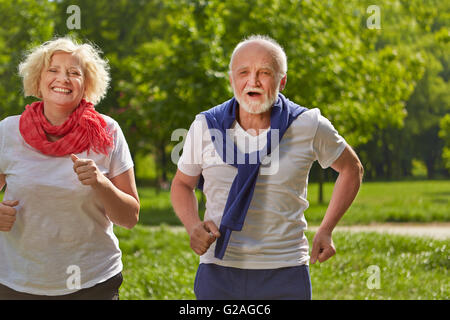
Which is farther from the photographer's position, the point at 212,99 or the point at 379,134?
the point at 379,134

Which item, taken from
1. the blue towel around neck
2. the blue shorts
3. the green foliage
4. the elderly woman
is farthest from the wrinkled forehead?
the green foliage

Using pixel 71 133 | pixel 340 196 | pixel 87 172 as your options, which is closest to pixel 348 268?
pixel 340 196

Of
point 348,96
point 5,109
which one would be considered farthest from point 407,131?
point 5,109

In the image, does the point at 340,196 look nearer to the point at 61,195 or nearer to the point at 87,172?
the point at 87,172

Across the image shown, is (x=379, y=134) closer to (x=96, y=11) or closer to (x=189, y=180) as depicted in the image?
(x=96, y=11)

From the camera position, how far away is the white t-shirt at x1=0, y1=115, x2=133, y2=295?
2635mm

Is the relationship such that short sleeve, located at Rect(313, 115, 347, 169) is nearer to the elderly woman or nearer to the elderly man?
the elderly man

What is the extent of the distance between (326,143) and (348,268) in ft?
17.2

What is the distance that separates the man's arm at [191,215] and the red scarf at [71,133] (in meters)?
0.35

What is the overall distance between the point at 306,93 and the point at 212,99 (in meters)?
1.85

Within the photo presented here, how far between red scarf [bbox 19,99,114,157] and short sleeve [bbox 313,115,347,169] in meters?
0.90

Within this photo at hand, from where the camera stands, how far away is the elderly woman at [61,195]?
2.63 meters

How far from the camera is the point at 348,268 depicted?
7.61 m

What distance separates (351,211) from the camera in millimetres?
15523
